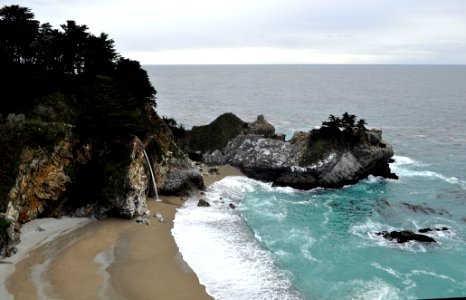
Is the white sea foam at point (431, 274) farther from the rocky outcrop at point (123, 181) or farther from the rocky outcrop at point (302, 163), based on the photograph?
the rocky outcrop at point (123, 181)

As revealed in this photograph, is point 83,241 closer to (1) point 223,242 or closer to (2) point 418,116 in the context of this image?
(1) point 223,242

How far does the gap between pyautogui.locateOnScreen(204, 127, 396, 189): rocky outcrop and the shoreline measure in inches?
863

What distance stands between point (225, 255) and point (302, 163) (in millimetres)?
24600

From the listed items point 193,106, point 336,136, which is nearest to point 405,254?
point 336,136

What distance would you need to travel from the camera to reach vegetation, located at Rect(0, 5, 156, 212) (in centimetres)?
3478

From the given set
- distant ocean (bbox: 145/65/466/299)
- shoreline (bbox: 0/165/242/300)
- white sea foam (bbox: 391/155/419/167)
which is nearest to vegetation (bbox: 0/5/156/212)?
shoreline (bbox: 0/165/242/300)

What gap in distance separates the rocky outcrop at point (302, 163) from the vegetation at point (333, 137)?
0.49 meters

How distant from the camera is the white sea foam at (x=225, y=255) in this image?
2775cm

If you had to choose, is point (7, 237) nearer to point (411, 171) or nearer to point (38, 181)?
point (38, 181)

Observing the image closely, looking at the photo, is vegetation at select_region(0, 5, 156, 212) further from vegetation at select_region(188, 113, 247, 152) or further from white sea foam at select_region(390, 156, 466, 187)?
white sea foam at select_region(390, 156, 466, 187)

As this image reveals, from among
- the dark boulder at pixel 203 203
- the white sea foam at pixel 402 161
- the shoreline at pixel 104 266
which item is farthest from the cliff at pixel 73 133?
the white sea foam at pixel 402 161

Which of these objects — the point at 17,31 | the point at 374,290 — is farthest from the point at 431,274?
the point at 17,31

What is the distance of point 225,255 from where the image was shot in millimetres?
32500

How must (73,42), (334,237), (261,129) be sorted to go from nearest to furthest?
(334,237) → (73,42) → (261,129)
